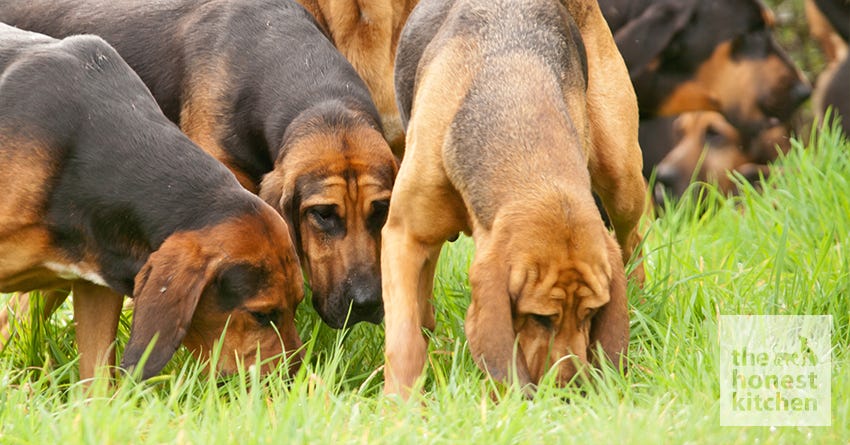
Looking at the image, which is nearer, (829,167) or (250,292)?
(250,292)

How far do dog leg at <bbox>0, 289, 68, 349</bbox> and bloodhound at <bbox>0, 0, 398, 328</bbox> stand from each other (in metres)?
1.01

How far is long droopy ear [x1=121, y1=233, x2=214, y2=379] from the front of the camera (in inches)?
198

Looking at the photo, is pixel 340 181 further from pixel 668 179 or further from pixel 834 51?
pixel 834 51

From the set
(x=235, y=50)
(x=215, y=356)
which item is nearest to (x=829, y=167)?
(x=235, y=50)

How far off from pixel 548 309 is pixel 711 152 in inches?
248

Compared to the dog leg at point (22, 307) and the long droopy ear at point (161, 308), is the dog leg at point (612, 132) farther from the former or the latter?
the dog leg at point (22, 307)

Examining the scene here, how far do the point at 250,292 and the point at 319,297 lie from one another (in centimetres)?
91

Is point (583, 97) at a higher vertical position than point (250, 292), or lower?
higher

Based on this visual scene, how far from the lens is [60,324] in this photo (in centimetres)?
693

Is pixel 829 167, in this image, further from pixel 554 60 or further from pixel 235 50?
pixel 235 50

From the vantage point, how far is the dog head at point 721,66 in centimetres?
1000

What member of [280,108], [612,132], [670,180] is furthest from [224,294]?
[670,180]

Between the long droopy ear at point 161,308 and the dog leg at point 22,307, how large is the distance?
4.67 ft

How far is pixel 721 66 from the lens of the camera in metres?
10.0
